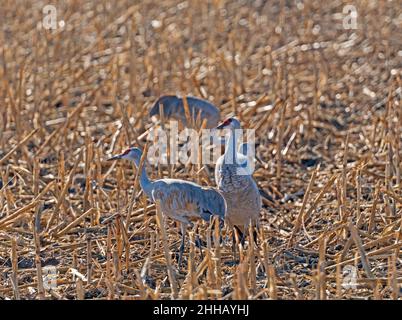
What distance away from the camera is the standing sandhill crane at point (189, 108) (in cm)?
903

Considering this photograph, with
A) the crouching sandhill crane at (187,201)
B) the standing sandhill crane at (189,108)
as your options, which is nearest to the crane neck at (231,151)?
the crouching sandhill crane at (187,201)

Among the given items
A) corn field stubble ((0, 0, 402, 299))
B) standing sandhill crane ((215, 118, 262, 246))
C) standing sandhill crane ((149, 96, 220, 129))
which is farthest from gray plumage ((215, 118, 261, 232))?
standing sandhill crane ((149, 96, 220, 129))

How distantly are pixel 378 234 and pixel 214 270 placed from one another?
1651 millimetres

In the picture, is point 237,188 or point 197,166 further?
point 197,166

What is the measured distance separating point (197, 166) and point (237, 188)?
90 cm

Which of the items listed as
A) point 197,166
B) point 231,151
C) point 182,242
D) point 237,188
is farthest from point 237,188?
point 197,166

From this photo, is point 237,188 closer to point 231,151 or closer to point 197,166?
point 231,151

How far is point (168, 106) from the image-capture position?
9.37 m

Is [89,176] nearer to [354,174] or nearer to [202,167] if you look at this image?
[202,167]

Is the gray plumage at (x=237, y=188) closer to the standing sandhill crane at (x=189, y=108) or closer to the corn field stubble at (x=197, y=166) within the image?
the corn field stubble at (x=197, y=166)

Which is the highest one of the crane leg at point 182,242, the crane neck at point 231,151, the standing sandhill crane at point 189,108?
the standing sandhill crane at point 189,108

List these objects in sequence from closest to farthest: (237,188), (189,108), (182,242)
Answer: (182,242) < (237,188) < (189,108)

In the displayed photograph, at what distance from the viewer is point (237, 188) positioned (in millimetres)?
6484

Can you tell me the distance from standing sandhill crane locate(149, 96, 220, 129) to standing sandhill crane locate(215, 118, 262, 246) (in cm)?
231
